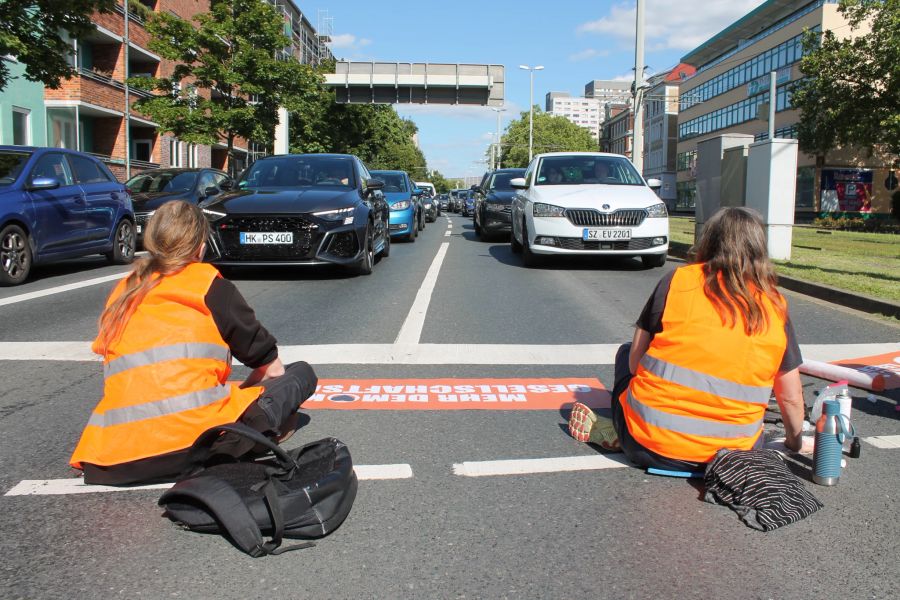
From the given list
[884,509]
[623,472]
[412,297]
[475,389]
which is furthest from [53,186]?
[884,509]

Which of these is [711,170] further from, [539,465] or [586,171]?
[539,465]

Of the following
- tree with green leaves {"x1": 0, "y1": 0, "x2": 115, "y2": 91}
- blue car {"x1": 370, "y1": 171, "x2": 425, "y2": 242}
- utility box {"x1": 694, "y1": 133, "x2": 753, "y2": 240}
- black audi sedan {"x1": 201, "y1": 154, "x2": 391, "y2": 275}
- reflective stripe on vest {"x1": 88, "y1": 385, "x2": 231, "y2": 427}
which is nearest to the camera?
reflective stripe on vest {"x1": 88, "y1": 385, "x2": 231, "y2": 427}

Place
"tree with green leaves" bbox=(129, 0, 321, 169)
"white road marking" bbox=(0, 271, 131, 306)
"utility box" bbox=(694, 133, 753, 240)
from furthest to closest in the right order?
1. "tree with green leaves" bbox=(129, 0, 321, 169)
2. "utility box" bbox=(694, 133, 753, 240)
3. "white road marking" bbox=(0, 271, 131, 306)

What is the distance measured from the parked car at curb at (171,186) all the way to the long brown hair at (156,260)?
42.8 feet

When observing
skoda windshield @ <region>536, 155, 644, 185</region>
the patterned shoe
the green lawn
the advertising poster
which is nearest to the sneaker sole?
the patterned shoe

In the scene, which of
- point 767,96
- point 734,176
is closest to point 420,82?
point 767,96

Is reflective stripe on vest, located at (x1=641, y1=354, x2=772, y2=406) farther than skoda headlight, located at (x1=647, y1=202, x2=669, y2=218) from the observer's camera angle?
No

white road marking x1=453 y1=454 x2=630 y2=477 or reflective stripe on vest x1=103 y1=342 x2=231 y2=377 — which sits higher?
reflective stripe on vest x1=103 y1=342 x2=231 y2=377

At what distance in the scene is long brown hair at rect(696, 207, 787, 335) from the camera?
3492 millimetres

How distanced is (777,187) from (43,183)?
11.3 m

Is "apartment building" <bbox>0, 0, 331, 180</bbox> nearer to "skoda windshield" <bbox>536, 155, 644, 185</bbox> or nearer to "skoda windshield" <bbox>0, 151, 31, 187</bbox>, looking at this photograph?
"skoda windshield" <bbox>0, 151, 31, 187</bbox>

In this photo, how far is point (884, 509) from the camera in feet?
11.1

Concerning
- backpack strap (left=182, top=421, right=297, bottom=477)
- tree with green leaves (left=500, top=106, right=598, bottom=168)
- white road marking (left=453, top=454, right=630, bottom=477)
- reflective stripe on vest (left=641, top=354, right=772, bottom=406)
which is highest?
tree with green leaves (left=500, top=106, right=598, bottom=168)

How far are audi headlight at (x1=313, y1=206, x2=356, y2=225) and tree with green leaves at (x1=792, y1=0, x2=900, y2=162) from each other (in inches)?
1240
